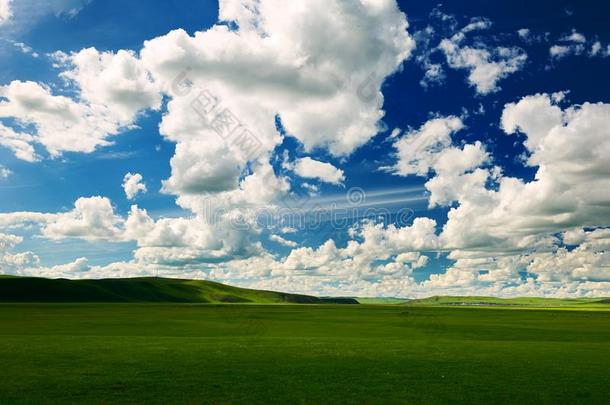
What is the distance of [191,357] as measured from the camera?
33.7 m

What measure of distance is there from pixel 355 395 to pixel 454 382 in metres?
7.12

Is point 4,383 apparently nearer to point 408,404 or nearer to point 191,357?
point 191,357

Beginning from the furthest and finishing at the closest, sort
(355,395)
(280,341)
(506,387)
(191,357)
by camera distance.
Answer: (280,341), (191,357), (506,387), (355,395)

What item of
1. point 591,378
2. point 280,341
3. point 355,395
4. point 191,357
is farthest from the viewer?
point 280,341

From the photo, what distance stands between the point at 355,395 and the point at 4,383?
756 inches

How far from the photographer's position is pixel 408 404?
21.7 meters

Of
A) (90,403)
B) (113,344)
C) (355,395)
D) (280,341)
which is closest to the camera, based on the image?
(90,403)

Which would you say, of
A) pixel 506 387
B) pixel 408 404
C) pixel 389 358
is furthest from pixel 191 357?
pixel 506 387

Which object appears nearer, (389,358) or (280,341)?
(389,358)

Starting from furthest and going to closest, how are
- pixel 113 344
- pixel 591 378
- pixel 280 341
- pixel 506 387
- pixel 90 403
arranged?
pixel 280 341, pixel 113 344, pixel 591 378, pixel 506 387, pixel 90 403

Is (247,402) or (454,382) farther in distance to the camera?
(454,382)

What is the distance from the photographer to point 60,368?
28.8 metres

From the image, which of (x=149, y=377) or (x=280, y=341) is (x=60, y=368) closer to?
(x=149, y=377)

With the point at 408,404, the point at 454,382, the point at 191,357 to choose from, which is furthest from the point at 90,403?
the point at 454,382
